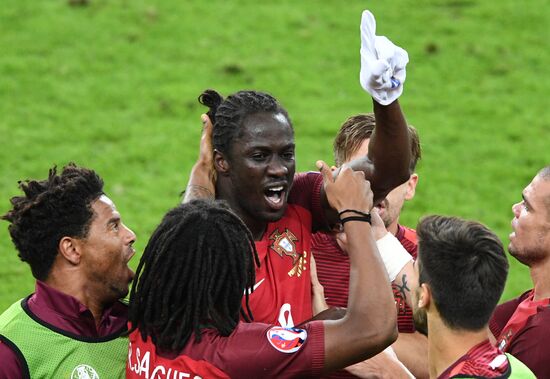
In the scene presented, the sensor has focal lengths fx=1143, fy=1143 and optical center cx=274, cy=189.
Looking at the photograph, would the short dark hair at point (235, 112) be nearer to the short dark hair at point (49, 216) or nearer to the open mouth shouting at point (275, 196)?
the open mouth shouting at point (275, 196)

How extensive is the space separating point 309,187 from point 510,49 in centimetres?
1031

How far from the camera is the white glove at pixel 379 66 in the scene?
17.0ft

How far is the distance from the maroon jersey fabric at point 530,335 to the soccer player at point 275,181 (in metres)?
0.94

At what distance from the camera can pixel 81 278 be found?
5.58 metres

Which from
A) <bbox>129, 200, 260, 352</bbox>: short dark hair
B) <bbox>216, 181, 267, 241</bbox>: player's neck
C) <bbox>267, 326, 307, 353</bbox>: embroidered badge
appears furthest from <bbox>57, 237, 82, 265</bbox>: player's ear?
<bbox>267, 326, 307, 353</bbox>: embroidered badge

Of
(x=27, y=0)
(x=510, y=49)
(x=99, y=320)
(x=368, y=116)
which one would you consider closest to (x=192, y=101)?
(x=27, y=0)

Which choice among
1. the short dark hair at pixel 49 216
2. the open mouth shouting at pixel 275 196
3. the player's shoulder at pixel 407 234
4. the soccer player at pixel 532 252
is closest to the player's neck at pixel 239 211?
the open mouth shouting at pixel 275 196

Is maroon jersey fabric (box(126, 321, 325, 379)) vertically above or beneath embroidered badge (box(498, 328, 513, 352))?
above

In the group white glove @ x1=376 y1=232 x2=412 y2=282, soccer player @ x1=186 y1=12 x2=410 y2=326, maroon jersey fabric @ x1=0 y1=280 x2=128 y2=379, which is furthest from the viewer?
white glove @ x1=376 y1=232 x2=412 y2=282

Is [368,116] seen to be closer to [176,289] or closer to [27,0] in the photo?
[176,289]

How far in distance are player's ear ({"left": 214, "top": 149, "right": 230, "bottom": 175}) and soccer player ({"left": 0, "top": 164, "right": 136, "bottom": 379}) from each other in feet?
1.83

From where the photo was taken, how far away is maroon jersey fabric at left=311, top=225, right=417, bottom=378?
19.9 ft

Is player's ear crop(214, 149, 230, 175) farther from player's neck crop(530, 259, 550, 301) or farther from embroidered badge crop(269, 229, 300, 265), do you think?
player's neck crop(530, 259, 550, 301)

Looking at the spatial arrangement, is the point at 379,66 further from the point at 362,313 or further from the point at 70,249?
the point at 70,249
